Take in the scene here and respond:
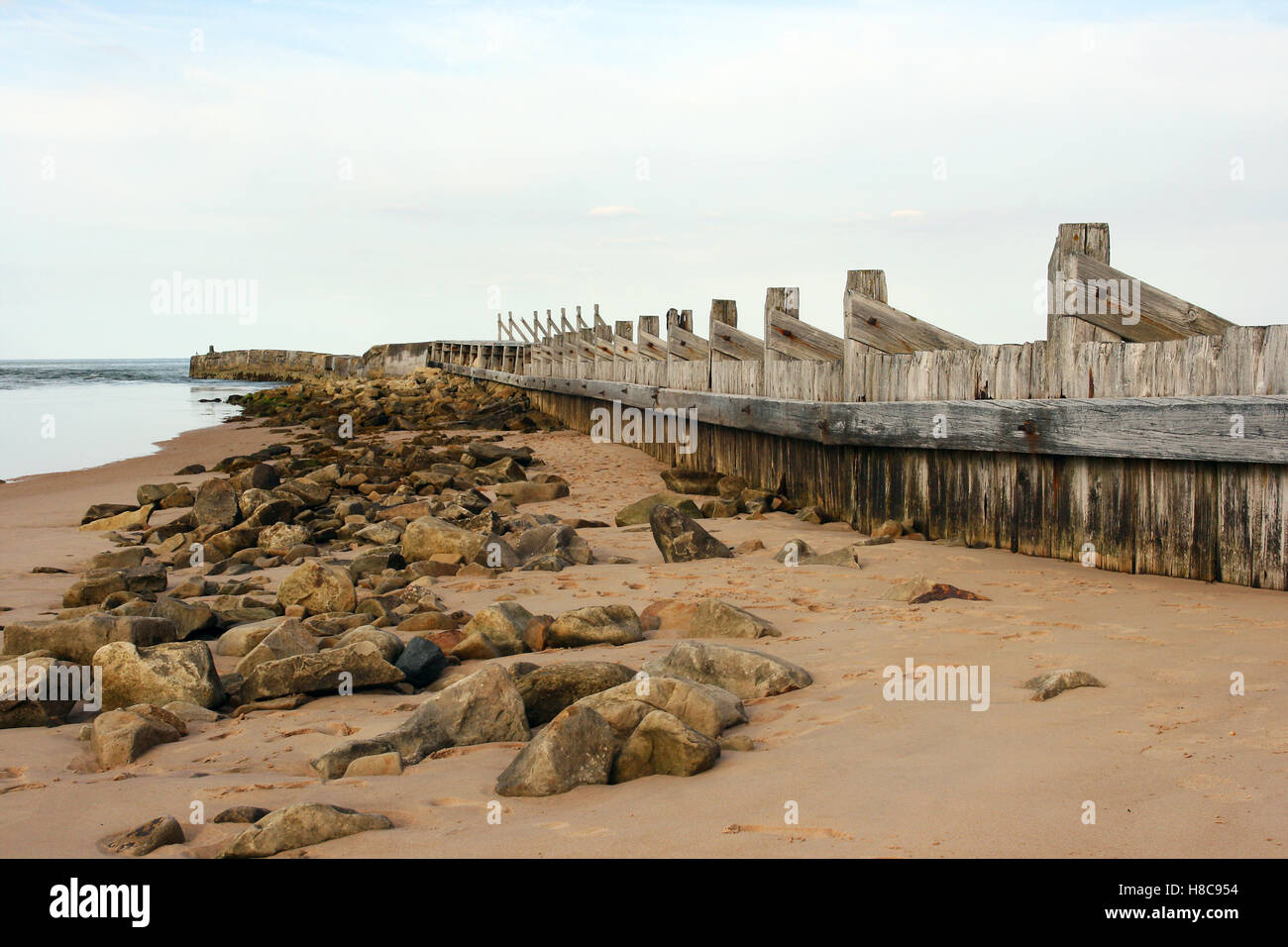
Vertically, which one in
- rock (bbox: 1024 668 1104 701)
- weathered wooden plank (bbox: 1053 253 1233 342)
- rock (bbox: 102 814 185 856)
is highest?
weathered wooden plank (bbox: 1053 253 1233 342)

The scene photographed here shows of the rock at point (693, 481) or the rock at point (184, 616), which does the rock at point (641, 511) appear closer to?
the rock at point (693, 481)

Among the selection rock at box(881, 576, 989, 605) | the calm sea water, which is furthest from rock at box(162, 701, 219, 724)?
the calm sea water

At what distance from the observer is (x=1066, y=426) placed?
602 cm

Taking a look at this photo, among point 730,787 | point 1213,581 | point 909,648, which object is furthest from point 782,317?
point 730,787

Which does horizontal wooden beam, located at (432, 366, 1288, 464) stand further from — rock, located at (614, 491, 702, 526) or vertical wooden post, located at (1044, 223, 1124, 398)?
A: rock, located at (614, 491, 702, 526)

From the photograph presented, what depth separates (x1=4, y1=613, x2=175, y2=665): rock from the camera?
16.7 ft

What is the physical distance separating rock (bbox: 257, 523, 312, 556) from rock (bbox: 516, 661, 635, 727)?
5019 mm

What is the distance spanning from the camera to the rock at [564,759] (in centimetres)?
310

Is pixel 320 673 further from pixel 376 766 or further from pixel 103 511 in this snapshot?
pixel 103 511

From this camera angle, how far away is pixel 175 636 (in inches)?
219

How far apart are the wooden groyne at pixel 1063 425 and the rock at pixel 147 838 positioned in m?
4.75

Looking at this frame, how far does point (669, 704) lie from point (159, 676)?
225 centimetres

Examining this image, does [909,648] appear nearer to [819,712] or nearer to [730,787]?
[819,712]
